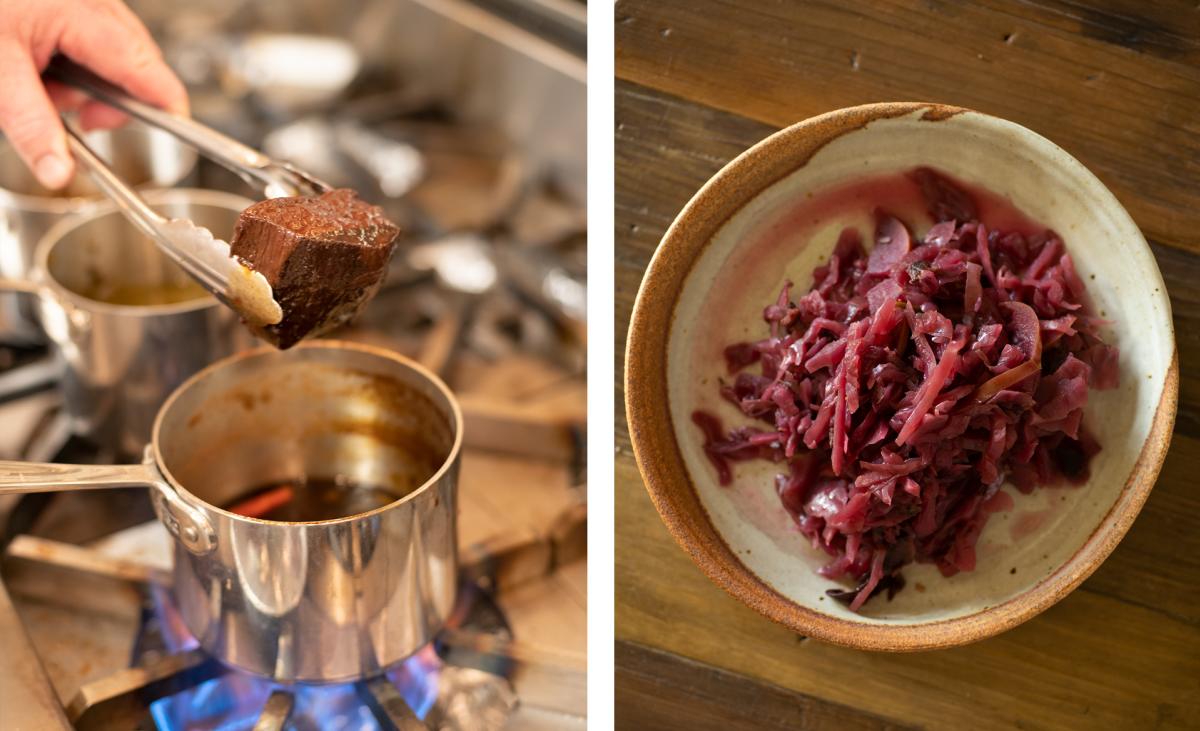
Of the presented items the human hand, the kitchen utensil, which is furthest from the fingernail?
the kitchen utensil

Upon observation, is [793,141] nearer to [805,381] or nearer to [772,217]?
[772,217]

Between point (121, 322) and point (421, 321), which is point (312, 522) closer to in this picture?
point (121, 322)

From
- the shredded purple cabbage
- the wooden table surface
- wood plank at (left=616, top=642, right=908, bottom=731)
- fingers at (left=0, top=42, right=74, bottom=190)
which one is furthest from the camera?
fingers at (left=0, top=42, right=74, bottom=190)

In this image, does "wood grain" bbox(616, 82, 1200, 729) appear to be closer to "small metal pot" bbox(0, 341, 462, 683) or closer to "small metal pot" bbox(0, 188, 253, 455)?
"small metal pot" bbox(0, 341, 462, 683)

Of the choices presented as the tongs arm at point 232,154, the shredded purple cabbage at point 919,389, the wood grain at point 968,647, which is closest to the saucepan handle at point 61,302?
the tongs arm at point 232,154

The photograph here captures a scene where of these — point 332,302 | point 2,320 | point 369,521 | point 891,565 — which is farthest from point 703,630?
point 2,320

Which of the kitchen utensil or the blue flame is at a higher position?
the kitchen utensil
